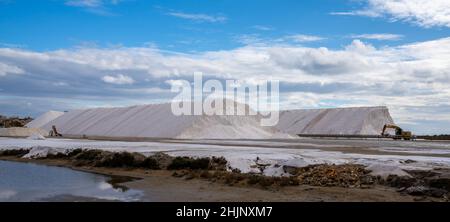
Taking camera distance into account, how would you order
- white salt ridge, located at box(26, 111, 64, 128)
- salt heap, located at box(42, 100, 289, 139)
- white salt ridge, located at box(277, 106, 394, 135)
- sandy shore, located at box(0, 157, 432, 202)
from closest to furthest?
sandy shore, located at box(0, 157, 432, 202)
salt heap, located at box(42, 100, 289, 139)
white salt ridge, located at box(277, 106, 394, 135)
white salt ridge, located at box(26, 111, 64, 128)

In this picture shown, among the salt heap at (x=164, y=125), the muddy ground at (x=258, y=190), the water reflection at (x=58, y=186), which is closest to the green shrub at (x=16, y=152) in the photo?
the water reflection at (x=58, y=186)

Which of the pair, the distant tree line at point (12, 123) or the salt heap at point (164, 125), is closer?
the salt heap at point (164, 125)

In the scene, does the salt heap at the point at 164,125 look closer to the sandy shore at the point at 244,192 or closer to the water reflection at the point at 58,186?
the water reflection at the point at 58,186

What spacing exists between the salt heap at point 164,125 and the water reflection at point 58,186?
996 inches

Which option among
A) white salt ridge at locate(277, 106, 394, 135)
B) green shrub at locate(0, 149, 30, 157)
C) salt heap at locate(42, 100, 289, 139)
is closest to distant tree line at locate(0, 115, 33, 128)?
salt heap at locate(42, 100, 289, 139)

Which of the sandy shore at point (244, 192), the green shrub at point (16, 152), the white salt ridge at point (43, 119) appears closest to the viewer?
the sandy shore at point (244, 192)

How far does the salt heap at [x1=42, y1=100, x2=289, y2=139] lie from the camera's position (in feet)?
130

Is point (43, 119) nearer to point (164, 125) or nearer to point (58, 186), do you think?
point (164, 125)

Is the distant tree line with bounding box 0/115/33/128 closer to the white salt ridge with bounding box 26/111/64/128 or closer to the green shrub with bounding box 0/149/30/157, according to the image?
the white salt ridge with bounding box 26/111/64/128

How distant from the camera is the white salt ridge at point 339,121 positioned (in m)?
53.1

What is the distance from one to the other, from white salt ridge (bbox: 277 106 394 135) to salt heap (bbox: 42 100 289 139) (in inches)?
482
